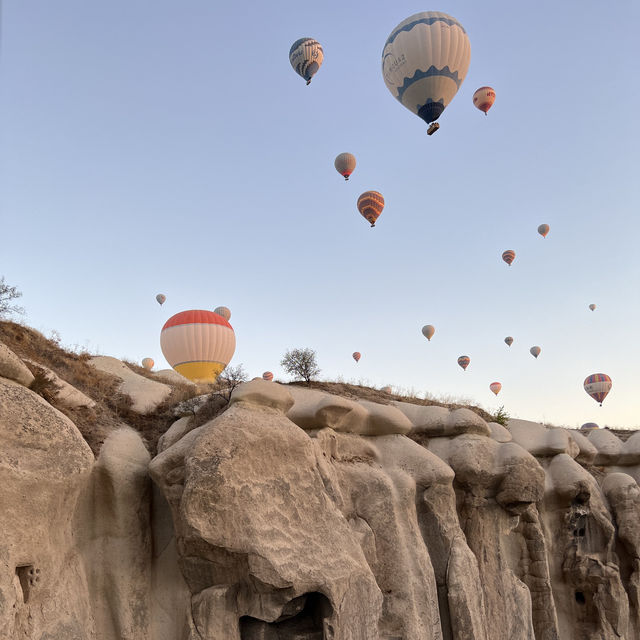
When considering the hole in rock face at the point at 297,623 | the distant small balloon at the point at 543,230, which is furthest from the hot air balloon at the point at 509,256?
the hole in rock face at the point at 297,623

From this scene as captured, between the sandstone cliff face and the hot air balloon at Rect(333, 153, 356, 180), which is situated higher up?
the hot air balloon at Rect(333, 153, 356, 180)

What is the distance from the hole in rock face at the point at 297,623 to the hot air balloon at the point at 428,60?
18.1 m

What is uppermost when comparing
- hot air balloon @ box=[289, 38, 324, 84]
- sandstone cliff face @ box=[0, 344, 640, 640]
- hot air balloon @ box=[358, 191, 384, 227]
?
hot air balloon @ box=[289, 38, 324, 84]

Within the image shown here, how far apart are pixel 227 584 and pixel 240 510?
1.01 metres

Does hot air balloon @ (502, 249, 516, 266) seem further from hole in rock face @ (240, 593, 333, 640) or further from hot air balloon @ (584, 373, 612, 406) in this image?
hole in rock face @ (240, 593, 333, 640)

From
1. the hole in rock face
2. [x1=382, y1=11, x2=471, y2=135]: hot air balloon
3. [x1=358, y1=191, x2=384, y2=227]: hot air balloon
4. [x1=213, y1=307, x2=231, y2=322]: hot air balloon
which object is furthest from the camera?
[x1=213, y1=307, x2=231, y2=322]: hot air balloon

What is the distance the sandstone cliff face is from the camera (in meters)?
8.50

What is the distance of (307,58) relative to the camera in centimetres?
2902

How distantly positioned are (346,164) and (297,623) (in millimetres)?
25714

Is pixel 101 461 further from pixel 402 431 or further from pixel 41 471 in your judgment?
pixel 402 431

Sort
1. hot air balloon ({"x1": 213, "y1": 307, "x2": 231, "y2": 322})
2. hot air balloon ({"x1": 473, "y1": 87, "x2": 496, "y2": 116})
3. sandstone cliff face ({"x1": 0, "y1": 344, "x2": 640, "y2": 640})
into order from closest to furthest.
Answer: sandstone cliff face ({"x1": 0, "y1": 344, "x2": 640, "y2": 640})
hot air balloon ({"x1": 473, "y1": 87, "x2": 496, "y2": 116})
hot air balloon ({"x1": 213, "y1": 307, "x2": 231, "y2": 322})

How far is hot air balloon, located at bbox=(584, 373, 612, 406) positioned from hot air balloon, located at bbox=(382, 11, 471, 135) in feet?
72.4

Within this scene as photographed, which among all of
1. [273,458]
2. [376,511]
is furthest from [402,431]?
[273,458]

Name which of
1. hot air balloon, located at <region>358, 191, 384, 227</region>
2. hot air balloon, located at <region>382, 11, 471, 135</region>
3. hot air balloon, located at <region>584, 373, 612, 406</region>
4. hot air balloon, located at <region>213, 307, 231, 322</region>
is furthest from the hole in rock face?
hot air balloon, located at <region>584, 373, 612, 406</region>
